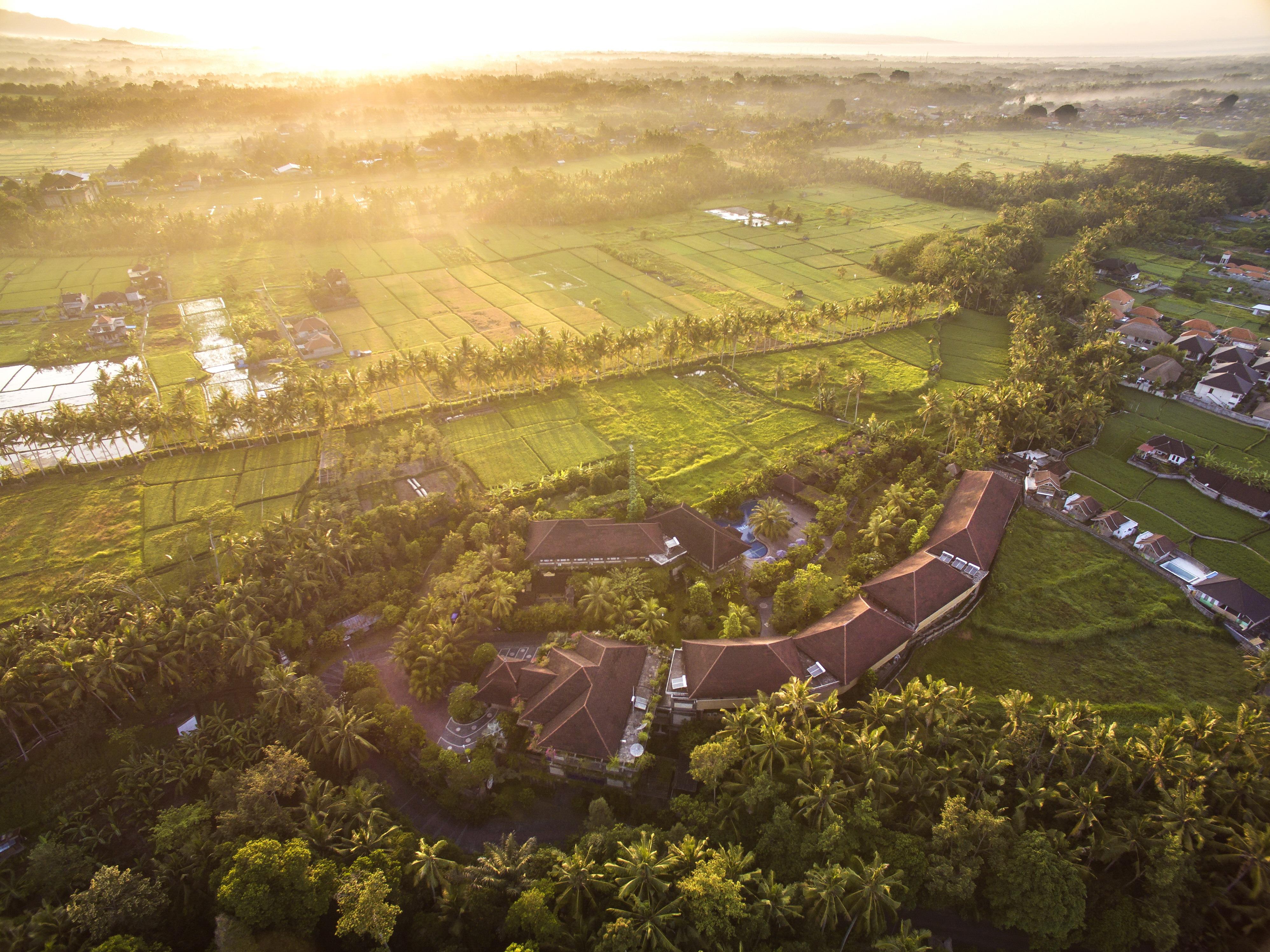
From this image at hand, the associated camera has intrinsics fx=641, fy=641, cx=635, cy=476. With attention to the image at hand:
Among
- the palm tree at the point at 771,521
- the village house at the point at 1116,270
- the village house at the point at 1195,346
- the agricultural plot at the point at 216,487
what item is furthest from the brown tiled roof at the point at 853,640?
the village house at the point at 1116,270

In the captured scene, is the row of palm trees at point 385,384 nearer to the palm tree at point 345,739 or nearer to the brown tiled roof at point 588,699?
the palm tree at point 345,739

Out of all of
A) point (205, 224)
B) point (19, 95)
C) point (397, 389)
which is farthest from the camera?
point (19, 95)

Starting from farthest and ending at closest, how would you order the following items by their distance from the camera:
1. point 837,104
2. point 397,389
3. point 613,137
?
point 837,104, point 613,137, point 397,389

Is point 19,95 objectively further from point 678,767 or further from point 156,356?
point 678,767

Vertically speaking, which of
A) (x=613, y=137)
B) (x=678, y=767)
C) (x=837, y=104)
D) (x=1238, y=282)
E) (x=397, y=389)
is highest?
(x=837, y=104)

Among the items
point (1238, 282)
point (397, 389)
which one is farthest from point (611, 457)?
point (1238, 282)
